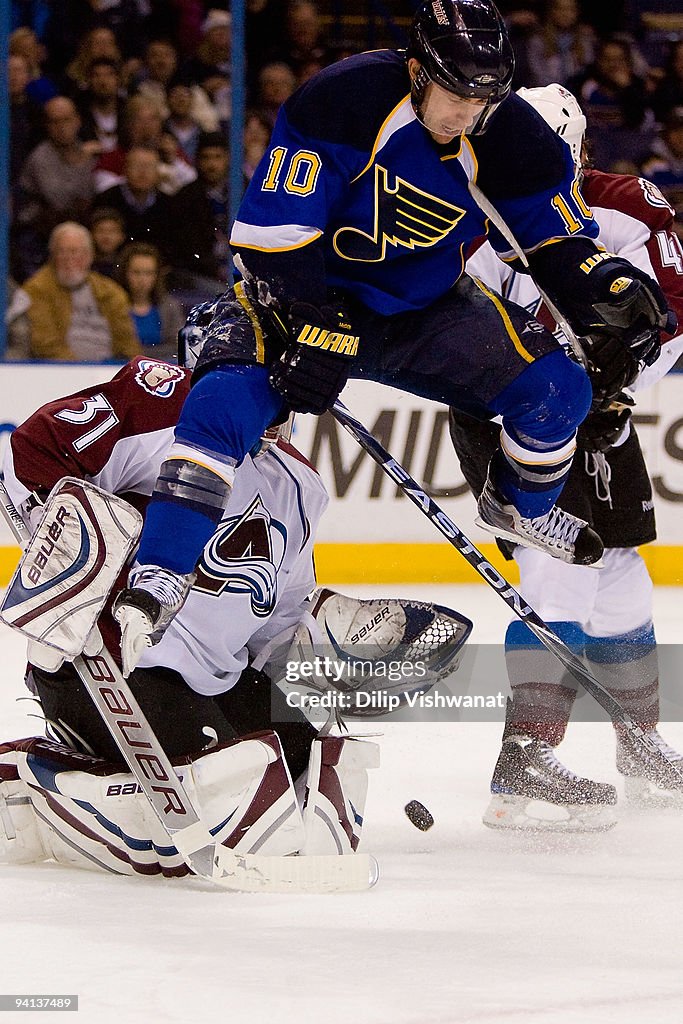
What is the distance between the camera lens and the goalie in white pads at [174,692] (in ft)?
7.23

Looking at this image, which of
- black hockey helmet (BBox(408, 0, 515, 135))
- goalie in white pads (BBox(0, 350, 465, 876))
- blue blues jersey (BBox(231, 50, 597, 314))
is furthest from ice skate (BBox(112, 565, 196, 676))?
black hockey helmet (BBox(408, 0, 515, 135))

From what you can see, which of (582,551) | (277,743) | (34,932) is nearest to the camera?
(34,932)

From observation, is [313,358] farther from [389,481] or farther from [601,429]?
[389,481]

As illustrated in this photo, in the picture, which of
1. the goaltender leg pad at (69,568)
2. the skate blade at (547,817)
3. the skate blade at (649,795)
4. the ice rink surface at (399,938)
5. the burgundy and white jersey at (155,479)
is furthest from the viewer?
the skate blade at (649,795)

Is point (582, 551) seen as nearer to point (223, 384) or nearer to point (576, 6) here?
point (223, 384)

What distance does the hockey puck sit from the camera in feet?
8.18

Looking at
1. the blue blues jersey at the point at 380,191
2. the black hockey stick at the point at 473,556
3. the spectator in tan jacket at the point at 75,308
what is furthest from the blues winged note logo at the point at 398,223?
the spectator in tan jacket at the point at 75,308

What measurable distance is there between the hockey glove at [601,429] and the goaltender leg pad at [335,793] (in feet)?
2.78

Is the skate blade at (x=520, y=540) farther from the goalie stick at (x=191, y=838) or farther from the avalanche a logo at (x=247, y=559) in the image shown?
the goalie stick at (x=191, y=838)

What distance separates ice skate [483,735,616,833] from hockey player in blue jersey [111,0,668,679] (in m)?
0.55

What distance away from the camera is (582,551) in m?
2.68

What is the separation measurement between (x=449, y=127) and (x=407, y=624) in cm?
79

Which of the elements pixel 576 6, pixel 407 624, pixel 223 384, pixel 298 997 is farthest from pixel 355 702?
pixel 576 6

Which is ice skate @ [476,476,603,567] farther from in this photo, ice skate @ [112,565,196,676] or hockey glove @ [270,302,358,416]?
ice skate @ [112,565,196,676]
